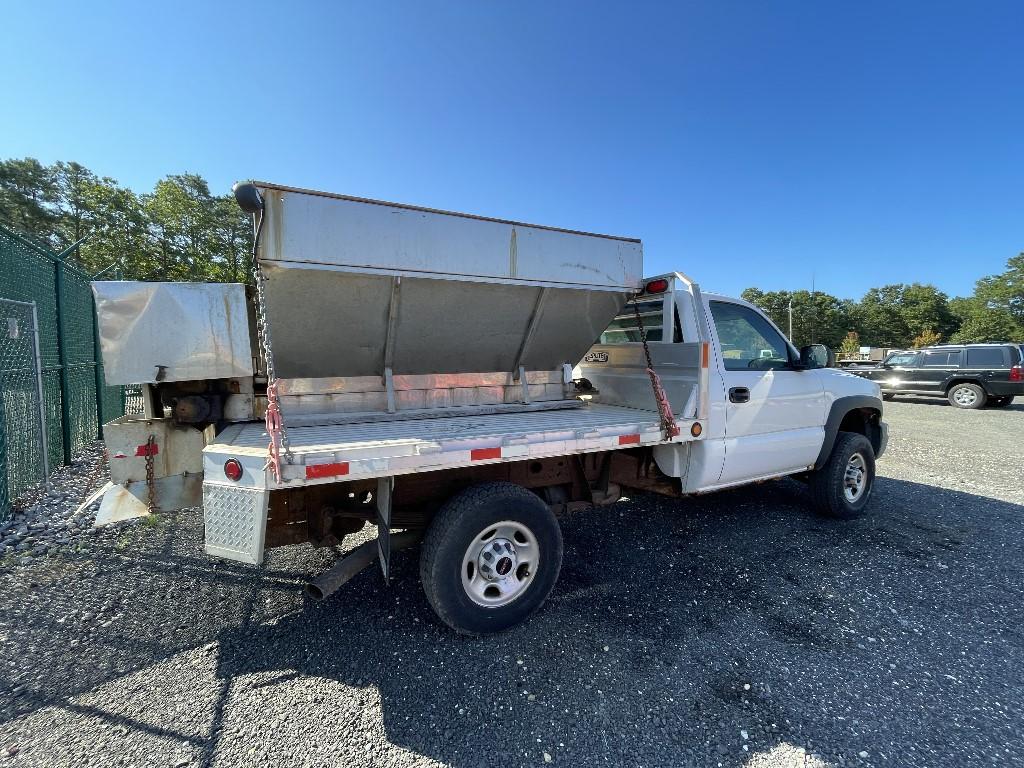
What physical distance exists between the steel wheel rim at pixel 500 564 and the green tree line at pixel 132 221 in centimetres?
2378

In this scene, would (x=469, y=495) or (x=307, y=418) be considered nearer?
(x=469, y=495)

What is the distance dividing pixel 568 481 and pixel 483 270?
1.74 metres

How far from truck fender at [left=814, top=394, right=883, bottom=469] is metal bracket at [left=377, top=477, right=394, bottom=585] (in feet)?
13.7

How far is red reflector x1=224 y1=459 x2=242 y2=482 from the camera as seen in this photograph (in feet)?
7.48

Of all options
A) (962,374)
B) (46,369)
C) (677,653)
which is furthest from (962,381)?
(46,369)

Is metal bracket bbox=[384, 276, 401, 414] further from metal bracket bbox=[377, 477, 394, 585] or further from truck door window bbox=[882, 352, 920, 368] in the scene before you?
truck door window bbox=[882, 352, 920, 368]

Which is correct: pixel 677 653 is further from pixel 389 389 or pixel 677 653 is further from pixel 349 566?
pixel 389 389

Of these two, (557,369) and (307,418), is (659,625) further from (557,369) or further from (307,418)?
(307,418)

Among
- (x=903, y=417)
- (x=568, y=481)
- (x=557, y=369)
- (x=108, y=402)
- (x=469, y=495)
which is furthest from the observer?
(x=903, y=417)

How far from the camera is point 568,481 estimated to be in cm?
361

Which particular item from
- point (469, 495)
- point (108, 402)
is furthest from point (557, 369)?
point (108, 402)

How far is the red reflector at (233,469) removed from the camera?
228 cm

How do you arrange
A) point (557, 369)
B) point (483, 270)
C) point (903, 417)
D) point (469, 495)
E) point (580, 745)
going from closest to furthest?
point (580, 745) → point (469, 495) → point (483, 270) → point (557, 369) → point (903, 417)

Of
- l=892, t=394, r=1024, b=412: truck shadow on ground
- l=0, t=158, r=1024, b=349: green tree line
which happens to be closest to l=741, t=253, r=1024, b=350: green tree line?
l=892, t=394, r=1024, b=412: truck shadow on ground
